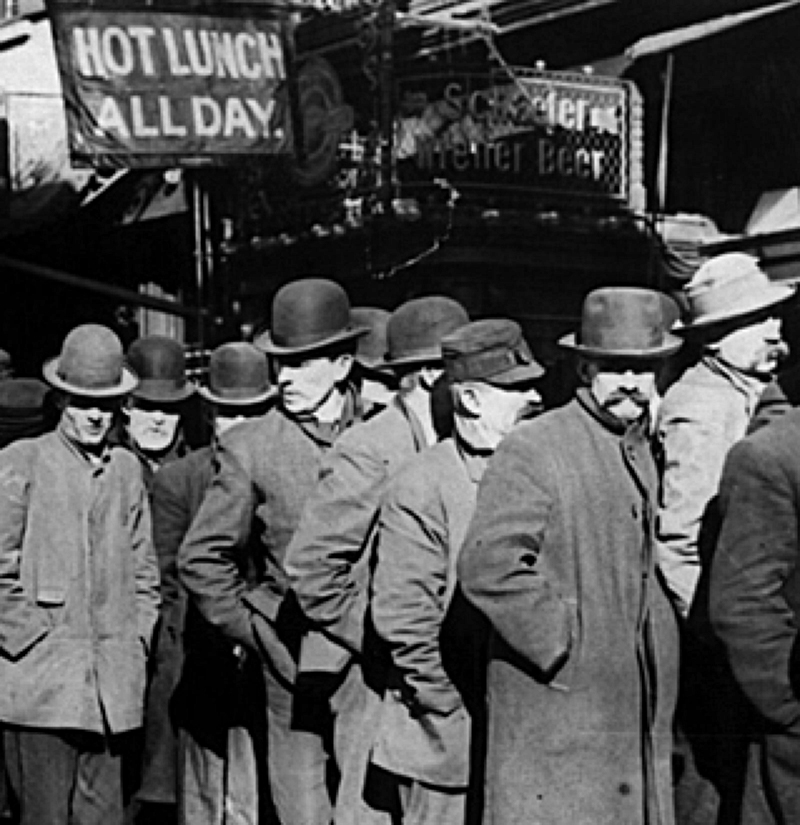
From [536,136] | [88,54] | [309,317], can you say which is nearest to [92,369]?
[309,317]

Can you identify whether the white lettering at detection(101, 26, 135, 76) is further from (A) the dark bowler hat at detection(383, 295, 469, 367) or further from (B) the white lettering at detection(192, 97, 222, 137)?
(A) the dark bowler hat at detection(383, 295, 469, 367)

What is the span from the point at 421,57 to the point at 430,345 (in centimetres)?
623

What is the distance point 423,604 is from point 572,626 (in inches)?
22.2

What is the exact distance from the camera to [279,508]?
666 centimetres

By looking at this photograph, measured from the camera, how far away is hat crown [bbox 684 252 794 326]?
5.97m

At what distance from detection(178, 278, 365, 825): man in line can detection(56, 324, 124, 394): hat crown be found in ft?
2.07

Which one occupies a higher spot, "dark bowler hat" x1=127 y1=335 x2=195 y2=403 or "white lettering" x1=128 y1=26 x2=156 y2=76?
"white lettering" x1=128 y1=26 x2=156 y2=76

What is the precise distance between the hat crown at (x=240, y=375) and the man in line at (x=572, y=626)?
2757mm

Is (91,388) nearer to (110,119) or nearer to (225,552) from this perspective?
(225,552)

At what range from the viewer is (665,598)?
217 inches

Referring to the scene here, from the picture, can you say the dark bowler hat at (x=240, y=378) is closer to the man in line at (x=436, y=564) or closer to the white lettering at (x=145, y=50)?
the man in line at (x=436, y=564)

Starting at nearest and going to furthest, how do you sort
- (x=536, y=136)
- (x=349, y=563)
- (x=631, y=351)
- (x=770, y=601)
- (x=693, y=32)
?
(x=770, y=601), (x=631, y=351), (x=349, y=563), (x=693, y=32), (x=536, y=136)

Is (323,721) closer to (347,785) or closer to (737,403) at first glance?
(347,785)

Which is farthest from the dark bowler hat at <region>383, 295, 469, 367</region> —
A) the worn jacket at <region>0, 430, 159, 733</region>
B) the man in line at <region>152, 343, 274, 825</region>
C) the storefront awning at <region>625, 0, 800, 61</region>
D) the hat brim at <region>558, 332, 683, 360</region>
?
the storefront awning at <region>625, 0, 800, 61</region>
